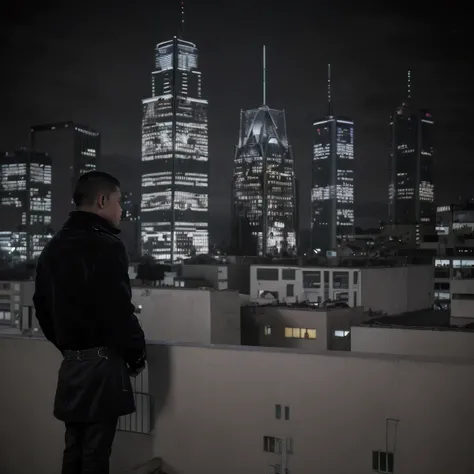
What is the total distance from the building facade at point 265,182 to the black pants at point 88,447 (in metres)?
87.5

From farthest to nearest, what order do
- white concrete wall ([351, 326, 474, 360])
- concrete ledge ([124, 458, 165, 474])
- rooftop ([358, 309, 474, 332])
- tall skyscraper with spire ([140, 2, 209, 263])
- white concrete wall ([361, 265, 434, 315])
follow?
A: 1. tall skyscraper with spire ([140, 2, 209, 263])
2. white concrete wall ([361, 265, 434, 315])
3. rooftop ([358, 309, 474, 332])
4. white concrete wall ([351, 326, 474, 360])
5. concrete ledge ([124, 458, 165, 474])

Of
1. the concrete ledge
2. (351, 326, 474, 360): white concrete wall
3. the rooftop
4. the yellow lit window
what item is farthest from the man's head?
the yellow lit window

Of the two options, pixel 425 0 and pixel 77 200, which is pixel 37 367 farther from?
pixel 425 0

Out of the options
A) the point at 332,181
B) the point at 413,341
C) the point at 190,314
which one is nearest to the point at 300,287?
the point at 190,314

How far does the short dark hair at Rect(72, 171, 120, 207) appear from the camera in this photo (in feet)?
6.95

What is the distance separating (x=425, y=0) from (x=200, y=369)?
381 inches

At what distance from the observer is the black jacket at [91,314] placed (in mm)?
1976

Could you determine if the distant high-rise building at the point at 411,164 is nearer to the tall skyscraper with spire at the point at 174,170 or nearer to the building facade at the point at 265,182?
the building facade at the point at 265,182

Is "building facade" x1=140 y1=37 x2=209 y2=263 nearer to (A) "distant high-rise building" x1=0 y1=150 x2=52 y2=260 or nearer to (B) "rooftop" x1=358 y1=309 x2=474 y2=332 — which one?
(A) "distant high-rise building" x1=0 y1=150 x2=52 y2=260

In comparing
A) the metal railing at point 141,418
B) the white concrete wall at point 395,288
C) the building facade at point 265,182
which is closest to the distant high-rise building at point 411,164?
the building facade at point 265,182

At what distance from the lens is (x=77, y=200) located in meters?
2.12

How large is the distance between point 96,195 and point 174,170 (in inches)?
3373

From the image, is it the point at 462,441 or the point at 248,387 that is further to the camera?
the point at 248,387

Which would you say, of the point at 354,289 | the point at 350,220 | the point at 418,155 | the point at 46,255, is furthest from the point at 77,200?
the point at 418,155
